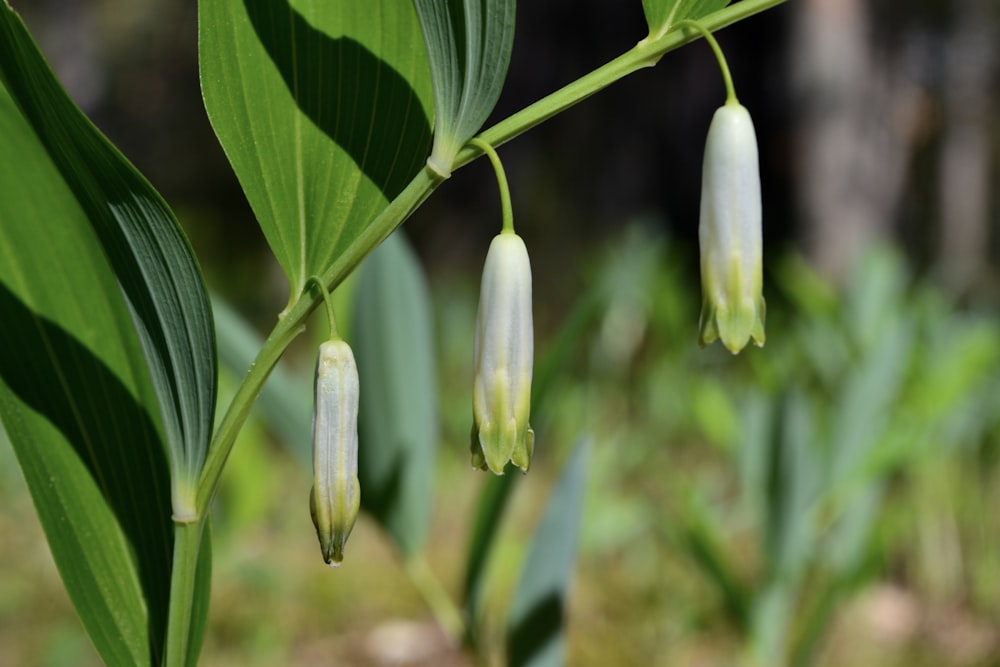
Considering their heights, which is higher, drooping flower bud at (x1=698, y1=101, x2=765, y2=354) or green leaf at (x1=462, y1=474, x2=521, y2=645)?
drooping flower bud at (x1=698, y1=101, x2=765, y2=354)

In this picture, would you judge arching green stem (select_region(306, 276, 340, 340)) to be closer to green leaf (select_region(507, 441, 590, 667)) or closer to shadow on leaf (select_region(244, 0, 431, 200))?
shadow on leaf (select_region(244, 0, 431, 200))

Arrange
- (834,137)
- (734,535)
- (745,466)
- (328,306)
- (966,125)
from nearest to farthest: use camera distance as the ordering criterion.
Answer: (328,306) < (745,466) < (734,535) < (834,137) < (966,125)

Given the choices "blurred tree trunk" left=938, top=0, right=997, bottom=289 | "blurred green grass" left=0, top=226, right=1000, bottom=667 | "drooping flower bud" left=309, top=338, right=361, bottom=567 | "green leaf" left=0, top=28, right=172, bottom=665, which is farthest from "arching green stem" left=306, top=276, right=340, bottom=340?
"blurred tree trunk" left=938, top=0, right=997, bottom=289

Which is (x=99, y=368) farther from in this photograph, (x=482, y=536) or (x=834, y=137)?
(x=834, y=137)

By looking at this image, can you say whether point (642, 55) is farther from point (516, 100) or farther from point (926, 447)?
point (516, 100)

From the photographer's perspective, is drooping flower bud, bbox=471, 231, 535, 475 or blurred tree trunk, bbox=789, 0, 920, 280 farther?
blurred tree trunk, bbox=789, 0, 920, 280

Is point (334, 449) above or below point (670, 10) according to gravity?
below

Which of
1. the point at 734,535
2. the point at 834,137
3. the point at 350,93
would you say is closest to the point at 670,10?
the point at 350,93

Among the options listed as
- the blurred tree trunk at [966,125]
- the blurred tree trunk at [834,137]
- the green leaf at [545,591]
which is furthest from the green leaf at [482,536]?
the blurred tree trunk at [966,125]
